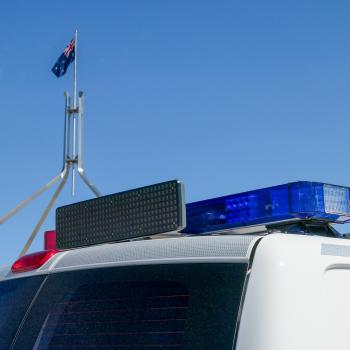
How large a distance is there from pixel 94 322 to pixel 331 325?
0.80 meters

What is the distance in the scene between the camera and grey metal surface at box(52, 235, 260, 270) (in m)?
2.39

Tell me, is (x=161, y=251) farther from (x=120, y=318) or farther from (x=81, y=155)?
(x=81, y=155)

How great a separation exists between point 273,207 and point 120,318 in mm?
716

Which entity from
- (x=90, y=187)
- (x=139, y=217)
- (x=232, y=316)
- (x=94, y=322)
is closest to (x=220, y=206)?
(x=139, y=217)

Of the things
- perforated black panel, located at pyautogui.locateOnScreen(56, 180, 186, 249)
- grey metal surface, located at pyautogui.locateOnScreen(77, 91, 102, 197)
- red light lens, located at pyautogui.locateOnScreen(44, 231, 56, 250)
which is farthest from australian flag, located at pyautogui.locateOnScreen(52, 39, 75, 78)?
perforated black panel, located at pyautogui.locateOnScreen(56, 180, 186, 249)

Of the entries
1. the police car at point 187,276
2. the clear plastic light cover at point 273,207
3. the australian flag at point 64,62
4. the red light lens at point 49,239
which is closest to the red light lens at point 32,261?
the police car at point 187,276

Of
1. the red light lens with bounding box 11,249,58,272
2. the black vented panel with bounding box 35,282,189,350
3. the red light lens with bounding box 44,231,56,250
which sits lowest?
the black vented panel with bounding box 35,282,189,350

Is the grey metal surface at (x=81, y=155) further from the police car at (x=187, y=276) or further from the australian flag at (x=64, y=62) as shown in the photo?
the police car at (x=187, y=276)

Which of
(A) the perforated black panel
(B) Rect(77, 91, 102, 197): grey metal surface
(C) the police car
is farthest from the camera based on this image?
(B) Rect(77, 91, 102, 197): grey metal surface

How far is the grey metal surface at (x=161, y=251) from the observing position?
2.39 metres

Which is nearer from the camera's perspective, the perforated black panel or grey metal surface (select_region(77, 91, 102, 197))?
the perforated black panel

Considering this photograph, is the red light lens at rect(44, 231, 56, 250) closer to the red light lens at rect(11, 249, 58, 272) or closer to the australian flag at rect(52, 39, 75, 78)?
the red light lens at rect(11, 249, 58, 272)

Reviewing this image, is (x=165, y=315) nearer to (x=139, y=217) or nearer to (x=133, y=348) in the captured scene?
(x=133, y=348)

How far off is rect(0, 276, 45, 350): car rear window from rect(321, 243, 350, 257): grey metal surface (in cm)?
106
